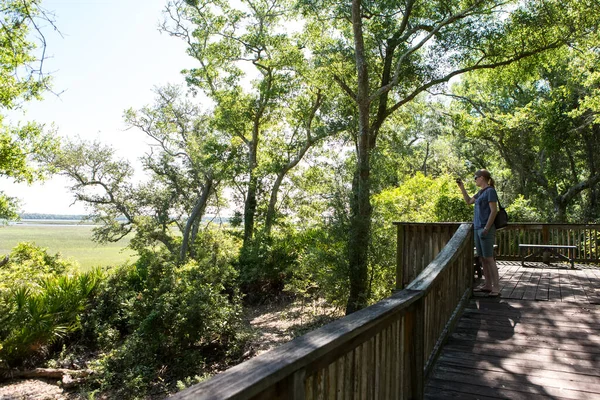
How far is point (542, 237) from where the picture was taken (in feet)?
36.3

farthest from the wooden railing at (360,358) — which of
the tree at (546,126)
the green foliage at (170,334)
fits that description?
the tree at (546,126)

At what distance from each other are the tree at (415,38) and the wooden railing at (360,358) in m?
6.40

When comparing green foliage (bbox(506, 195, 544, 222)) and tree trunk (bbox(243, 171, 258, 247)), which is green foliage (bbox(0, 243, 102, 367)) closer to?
tree trunk (bbox(243, 171, 258, 247))

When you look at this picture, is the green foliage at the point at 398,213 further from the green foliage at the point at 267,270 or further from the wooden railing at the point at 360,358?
the wooden railing at the point at 360,358

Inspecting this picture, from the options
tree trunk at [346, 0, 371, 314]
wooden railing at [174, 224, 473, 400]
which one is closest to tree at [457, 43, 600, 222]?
tree trunk at [346, 0, 371, 314]

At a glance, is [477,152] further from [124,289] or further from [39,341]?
[39,341]

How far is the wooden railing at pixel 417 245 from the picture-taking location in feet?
22.0

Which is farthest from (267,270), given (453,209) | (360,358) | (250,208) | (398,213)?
(360,358)

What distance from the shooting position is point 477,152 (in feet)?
92.3

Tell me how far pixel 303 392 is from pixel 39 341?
1086cm

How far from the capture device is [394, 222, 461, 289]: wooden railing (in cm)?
669

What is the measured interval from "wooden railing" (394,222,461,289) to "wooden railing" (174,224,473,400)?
225 centimetres

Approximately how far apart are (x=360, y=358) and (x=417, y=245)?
505 cm

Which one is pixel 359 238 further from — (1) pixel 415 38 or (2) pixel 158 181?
(2) pixel 158 181
